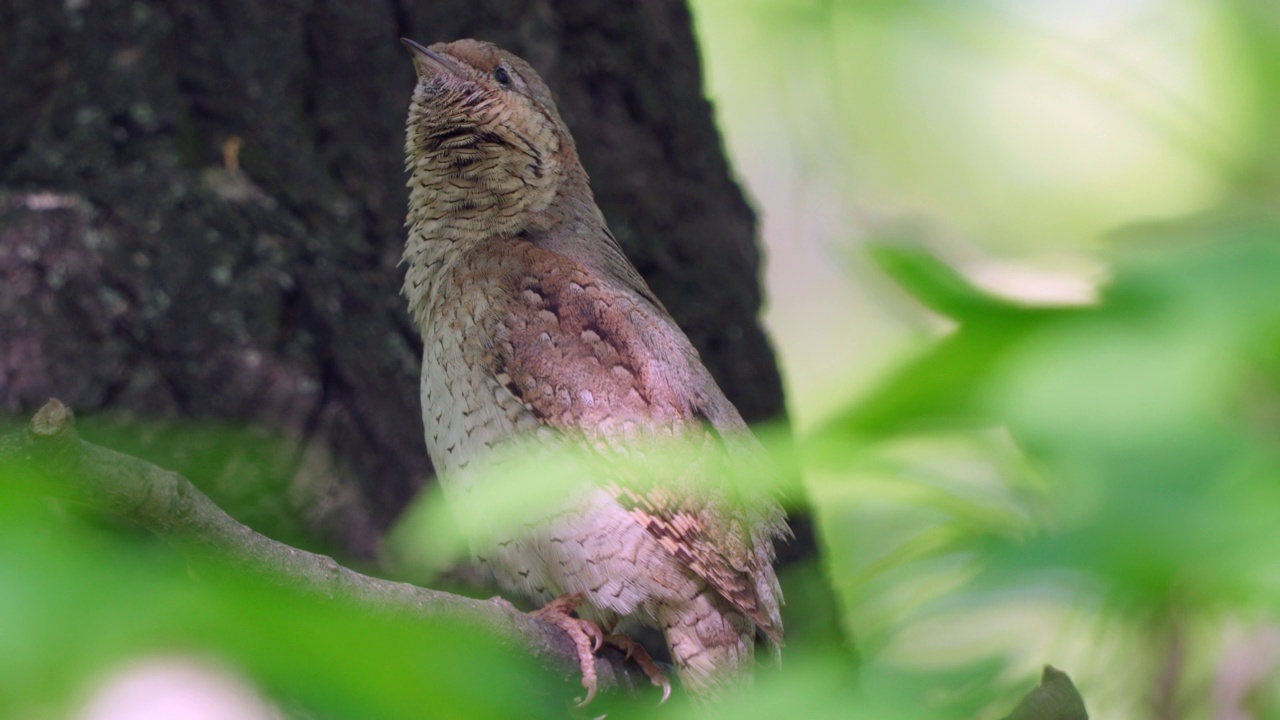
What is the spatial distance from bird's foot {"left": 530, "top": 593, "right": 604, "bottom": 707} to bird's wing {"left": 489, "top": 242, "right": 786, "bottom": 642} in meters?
0.28

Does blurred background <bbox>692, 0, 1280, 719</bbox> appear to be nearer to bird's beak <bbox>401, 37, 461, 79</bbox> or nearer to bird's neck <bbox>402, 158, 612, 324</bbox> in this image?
bird's neck <bbox>402, 158, 612, 324</bbox>

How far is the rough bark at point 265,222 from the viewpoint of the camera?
3.26m

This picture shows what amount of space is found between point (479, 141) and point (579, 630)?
131 cm

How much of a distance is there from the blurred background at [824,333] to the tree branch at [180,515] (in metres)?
0.19

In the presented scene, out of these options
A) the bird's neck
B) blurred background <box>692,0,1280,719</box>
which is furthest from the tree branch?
the bird's neck

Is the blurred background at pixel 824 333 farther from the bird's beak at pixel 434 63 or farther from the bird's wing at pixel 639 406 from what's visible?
the bird's beak at pixel 434 63

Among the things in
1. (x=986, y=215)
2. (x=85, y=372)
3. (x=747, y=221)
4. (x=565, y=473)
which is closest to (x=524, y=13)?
(x=747, y=221)

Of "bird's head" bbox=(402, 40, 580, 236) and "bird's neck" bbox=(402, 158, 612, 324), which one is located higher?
"bird's head" bbox=(402, 40, 580, 236)

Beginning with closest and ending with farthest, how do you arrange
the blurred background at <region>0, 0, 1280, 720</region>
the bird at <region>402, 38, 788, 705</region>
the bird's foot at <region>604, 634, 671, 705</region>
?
1. the blurred background at <region>0, 0, 1280, 720</region>
2. the bird at <region>402, 38, 788, 705</region>
3. the bird's foot at <region>604, 634, 671, 705</region>

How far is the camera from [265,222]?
3.51 m

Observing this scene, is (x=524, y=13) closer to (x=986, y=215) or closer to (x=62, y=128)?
(x=62, y=128)

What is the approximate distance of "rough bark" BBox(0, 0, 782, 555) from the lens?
326 centimetres

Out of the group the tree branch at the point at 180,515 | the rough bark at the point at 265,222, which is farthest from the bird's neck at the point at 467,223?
the tree branch at the point at 180,515

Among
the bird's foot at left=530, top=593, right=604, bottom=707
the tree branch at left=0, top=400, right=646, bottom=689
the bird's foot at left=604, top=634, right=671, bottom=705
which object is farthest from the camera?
the bird's foot at left=604, top=634, right=671, bottom=705
